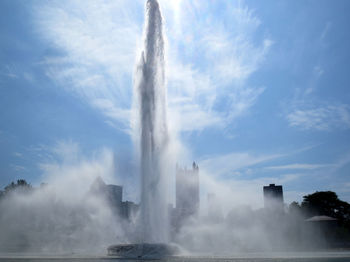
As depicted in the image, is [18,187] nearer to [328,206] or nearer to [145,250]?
[145,250]

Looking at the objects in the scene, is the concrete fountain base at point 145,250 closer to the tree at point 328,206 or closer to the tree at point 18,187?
the tree at point 18,187

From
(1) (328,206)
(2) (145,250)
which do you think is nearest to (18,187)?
(2) (145,250)

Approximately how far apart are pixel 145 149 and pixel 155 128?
388 centimetres

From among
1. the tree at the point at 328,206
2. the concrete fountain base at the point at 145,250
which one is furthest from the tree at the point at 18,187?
the tree at the point at 328,206

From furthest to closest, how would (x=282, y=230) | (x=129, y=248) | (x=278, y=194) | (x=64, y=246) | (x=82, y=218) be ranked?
1. (x=278, y=194)
2. (x=282, y=230)
3. (x=82, y=218)
4. (x=64, y=246)
5. (x=129, y=248)

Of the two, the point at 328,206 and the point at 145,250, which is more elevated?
the point at 328,206

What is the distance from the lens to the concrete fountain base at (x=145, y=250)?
121 feet

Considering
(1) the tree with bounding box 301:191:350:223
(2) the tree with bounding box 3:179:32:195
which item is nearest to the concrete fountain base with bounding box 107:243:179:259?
(2) the tree with bounding box 3:179:32:195

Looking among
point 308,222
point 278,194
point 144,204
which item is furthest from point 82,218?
point 278,194

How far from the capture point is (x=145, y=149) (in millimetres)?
46688

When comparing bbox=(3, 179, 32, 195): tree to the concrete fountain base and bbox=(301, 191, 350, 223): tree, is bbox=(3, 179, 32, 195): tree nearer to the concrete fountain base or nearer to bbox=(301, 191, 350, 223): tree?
the concrete fountain base

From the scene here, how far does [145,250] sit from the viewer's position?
37219 mm

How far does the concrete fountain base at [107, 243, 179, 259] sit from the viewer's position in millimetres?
36969

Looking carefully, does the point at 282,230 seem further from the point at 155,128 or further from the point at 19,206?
the point at 19,206
